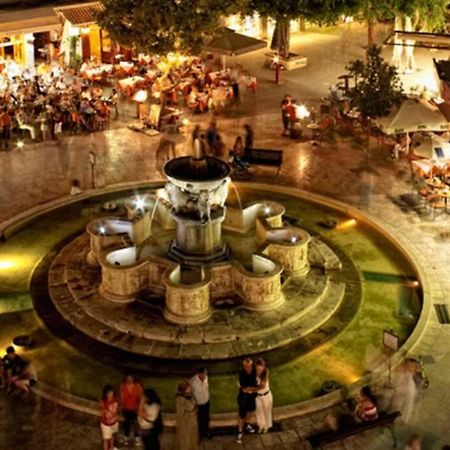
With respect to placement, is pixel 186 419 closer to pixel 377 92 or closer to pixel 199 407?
pixel 199 407

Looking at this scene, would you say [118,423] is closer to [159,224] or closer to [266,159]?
[159,224]

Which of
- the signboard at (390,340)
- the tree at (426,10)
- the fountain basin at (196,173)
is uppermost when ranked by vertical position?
the tree at (426,10)

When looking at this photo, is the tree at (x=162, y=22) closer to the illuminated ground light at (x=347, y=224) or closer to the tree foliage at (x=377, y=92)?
the tree foliage at (x=377, y=92)

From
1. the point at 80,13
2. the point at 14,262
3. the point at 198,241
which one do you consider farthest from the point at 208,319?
the point at 80,13

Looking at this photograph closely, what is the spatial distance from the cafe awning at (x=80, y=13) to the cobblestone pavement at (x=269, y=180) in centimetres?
550

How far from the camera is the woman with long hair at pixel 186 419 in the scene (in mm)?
13797

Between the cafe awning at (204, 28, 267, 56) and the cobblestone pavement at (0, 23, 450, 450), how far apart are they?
2090 millimetres

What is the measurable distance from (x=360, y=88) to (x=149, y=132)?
7779mm

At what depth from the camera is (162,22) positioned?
30750mm

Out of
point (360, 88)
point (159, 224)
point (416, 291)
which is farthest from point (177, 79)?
point (416, 291)

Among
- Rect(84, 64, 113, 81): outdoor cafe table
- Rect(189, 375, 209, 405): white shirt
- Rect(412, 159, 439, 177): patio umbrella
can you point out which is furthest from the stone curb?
Rect(84, 64, 113, 81): outdoor cafe table

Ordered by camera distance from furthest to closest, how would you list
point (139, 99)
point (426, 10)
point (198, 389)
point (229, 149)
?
1. point (426, 10)
2. point (139, 99)
3. point (229, 149)
4. point (198, 389)

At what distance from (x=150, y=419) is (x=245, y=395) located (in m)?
1.80

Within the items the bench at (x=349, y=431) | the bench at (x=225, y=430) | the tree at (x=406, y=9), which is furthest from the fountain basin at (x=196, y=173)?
the tree at (x=406, y=9)
